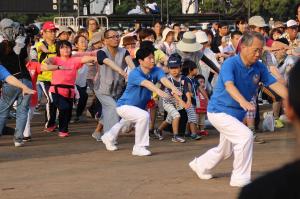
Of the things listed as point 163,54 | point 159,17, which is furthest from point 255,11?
point 163,54

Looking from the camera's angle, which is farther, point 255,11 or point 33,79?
point 255,11

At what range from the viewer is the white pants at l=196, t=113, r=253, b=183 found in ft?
26.2

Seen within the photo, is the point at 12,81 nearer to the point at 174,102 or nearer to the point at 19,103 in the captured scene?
the point at 19,103

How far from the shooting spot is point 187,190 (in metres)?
8.09

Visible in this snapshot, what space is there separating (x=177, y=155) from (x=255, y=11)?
151 ft

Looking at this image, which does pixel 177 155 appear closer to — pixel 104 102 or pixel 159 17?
pixel 104 102

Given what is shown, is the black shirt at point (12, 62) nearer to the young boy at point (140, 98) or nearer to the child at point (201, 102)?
the young boy at point (140, 98)

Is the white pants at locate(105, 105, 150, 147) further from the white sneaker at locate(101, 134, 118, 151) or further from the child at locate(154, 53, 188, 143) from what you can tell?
the child at locate(154, 53, 188, 143)

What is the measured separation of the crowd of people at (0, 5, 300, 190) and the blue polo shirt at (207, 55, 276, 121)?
0.4 inches

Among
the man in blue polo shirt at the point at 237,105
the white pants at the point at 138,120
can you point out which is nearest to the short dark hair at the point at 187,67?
the white pants at the point at 138,120

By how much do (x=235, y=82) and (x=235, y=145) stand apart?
2.16 feet

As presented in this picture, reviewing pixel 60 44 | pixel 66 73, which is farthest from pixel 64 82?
pixel 60 44

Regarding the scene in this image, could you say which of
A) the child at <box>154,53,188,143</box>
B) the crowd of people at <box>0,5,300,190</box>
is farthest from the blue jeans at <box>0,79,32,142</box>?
the child at <box>154,53,188,143</box>

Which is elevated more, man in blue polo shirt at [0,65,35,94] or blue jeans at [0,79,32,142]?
man in blue polo shirt at [0,65,35,94]
